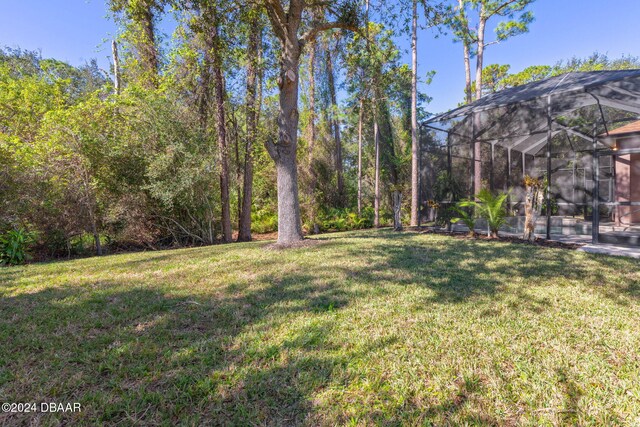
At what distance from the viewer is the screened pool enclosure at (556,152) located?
20.9 ft

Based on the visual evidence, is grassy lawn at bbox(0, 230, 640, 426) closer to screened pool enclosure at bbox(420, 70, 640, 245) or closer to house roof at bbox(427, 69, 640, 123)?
house roof at bbox(427, 69, 640, 123)

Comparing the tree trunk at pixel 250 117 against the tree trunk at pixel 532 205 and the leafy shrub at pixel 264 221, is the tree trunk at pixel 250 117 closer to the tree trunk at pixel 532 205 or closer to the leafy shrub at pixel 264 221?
the leafy shrub at pixel 264 221

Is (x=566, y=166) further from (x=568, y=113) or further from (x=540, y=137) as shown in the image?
(x=568, y=113)

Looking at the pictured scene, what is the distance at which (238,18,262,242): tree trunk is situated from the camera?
786 cm

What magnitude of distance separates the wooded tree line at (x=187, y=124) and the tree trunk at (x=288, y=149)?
0.03 metres

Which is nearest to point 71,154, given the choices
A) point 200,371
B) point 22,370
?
Result: point 22,370

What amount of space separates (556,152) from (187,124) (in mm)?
12442

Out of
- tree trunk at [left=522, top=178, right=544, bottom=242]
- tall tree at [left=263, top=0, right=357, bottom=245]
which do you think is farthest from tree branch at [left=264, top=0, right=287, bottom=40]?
tree trunk at [left=522, top=178, right=544, bottom=242]

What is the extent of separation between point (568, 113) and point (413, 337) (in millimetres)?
9015

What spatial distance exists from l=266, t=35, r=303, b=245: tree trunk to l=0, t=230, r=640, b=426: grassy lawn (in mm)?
2688

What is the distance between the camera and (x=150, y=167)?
7695mm

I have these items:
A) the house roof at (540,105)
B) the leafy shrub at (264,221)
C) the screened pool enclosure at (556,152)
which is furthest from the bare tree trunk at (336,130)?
the house roof at (540,105)

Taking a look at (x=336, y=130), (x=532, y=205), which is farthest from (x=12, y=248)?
(x=336, y=130)

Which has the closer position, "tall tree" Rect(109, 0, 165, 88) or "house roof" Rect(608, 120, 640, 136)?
"house roof" Rect(608, 120, 640, 136)
